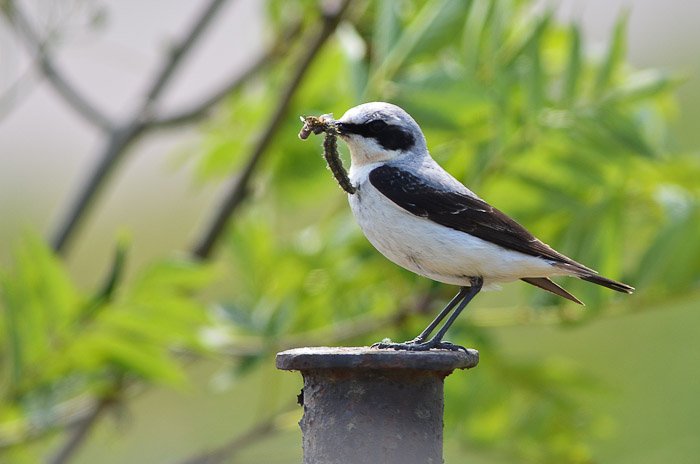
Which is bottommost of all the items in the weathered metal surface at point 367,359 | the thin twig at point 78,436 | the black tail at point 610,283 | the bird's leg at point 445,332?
the thin twig at point 78,436

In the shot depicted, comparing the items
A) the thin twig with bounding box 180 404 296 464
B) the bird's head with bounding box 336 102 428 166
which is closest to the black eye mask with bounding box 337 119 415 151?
the bird's head with bounding box 336 102 428 166

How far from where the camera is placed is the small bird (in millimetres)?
2471

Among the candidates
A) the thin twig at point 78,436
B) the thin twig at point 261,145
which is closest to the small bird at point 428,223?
the thin twig at point 261,145

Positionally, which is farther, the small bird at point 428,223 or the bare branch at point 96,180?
the bare branch at point 96,180

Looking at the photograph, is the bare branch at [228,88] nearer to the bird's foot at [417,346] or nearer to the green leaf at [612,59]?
the green leaf at [612,59]

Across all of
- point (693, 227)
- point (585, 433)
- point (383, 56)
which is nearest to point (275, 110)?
point (383, 56)

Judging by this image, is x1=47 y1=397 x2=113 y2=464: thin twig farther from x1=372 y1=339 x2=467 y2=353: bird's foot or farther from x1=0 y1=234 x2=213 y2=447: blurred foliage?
x1=372 y1=339 x2=467 y2=353: bird's foot

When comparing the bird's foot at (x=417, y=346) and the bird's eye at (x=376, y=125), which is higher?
the bird's eye at (x=376, y=125)

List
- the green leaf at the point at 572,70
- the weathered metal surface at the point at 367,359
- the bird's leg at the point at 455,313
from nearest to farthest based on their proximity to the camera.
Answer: the weathered metal surface at the point at 367,359 < the bird's leg at the point at 455,313 < the green leaf at the point at 572,70

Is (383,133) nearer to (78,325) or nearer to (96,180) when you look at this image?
(78,325)

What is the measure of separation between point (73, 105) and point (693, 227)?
2557 mm

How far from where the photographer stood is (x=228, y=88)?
4730 millimetres

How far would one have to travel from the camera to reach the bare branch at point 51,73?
13.6 ft

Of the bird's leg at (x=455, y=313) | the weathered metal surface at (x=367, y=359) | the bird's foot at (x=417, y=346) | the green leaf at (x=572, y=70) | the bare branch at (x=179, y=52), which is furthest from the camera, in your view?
the bare branch at (x=179, y=52)
